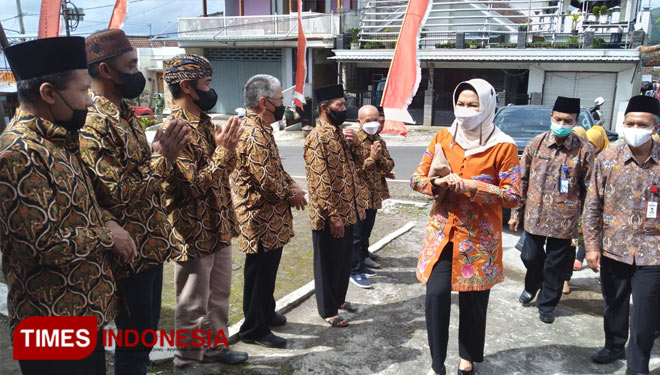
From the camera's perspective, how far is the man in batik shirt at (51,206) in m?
2.07

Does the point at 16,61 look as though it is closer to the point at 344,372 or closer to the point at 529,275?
the point at 344,372

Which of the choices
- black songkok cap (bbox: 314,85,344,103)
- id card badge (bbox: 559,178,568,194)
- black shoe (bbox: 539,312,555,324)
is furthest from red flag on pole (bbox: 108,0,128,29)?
black shoe (bbox: 539,312,555,324)

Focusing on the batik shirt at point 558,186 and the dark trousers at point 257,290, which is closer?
the dark trousers at point 257,290

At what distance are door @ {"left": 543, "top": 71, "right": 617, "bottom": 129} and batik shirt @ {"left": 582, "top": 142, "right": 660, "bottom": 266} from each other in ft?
58.8

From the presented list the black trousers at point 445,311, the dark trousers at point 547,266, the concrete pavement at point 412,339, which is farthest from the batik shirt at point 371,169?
the black trousers at point 445,311

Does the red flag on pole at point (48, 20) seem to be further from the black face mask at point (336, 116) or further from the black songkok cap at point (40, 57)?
the black songkok cap at point (40, 57)

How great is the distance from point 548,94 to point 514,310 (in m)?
18.2

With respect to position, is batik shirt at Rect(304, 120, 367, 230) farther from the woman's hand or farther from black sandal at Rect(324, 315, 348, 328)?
the woman's hand

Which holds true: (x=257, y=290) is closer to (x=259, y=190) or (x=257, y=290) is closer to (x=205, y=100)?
(x=259, y=190)

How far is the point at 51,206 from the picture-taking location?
2.13 m

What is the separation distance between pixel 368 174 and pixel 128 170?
3.47 meters

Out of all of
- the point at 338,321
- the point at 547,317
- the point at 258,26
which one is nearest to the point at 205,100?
the point at 338,321

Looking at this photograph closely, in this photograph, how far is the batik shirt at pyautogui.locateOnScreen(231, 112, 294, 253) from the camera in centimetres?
376

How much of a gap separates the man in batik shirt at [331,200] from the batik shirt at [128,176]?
1.59 m
